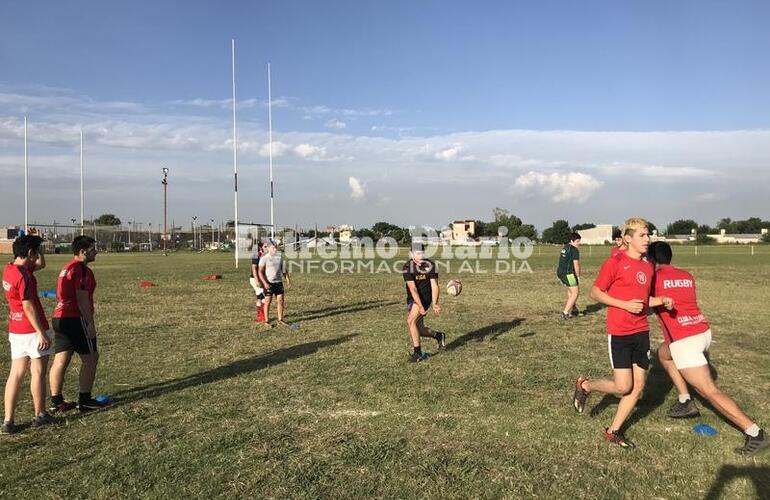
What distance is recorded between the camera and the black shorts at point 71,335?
233 inches

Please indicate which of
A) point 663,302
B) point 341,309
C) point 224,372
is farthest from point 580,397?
point 341,309

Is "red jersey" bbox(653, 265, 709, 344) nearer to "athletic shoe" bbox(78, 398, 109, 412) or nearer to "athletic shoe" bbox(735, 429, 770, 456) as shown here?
"athletic shoe" bbox(735, 429, 770, 456)

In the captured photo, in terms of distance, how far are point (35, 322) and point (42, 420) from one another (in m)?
1.11

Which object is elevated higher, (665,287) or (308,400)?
(665,287)

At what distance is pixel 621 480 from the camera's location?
434cm

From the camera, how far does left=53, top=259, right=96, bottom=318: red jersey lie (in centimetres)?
587

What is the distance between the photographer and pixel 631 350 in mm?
5055

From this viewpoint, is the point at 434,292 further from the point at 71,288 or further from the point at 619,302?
the point at 71,288

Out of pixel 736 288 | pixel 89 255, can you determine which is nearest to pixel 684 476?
pixel 89 255

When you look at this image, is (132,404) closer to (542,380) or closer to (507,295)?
(542,380)

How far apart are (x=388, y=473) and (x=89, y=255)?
4154mm

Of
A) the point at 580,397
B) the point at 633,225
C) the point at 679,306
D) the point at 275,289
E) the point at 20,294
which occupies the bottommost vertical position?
the point at 580,397

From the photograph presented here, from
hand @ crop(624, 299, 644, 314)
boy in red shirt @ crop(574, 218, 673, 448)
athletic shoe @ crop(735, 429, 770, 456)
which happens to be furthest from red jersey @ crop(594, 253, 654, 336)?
athletic shoe @ crop(735, 429, 770, 456)

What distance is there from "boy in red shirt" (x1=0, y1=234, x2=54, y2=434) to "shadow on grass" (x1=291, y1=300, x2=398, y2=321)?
308 inches
